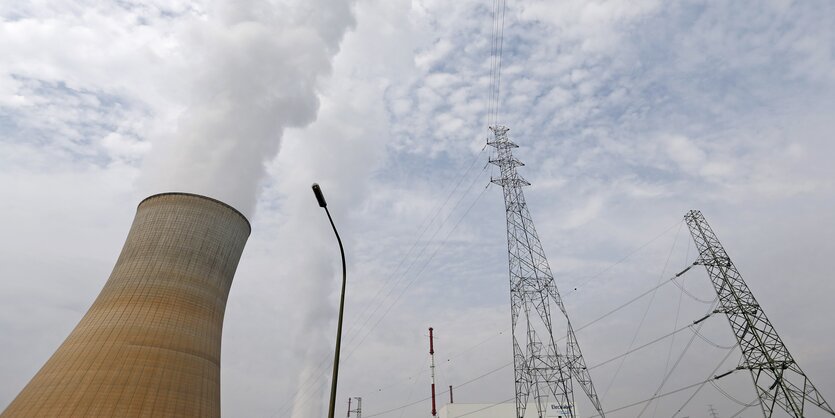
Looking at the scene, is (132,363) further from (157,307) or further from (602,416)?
(602,416)

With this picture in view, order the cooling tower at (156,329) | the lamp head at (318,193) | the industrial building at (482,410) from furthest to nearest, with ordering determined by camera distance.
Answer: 1. the industrial building at (482,410)
2. the cooling tower at (156,329)
3. the lamp head at (318,193)

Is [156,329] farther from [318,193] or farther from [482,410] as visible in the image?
[482,410]

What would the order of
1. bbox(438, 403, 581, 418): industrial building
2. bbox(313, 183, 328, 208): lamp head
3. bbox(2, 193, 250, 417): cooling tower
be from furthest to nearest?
bbox(438, 403, 581, 418): industrial building → bbox(2, 193, 250, 417): cooling tower → bbox(313, 183, 328, 208): lamp head

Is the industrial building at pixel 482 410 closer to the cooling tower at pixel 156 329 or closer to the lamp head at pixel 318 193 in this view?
the cooling tower at pixel 156 329

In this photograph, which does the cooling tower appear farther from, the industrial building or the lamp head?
the industrial building

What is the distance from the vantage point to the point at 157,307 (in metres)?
18.5

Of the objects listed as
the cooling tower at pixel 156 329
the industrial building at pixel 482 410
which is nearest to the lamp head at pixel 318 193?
the cooling tower at pixel 156 329

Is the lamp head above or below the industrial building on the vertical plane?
below

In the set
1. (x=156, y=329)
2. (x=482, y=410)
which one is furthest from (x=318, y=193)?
(x=482, y=410)

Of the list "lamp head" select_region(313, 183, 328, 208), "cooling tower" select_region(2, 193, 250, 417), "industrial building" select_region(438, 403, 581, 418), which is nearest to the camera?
"lamp head" select_region(313, 183, 328, 208)

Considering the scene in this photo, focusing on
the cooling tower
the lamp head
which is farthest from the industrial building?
the lamp head

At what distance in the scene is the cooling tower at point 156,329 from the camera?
15891 mm

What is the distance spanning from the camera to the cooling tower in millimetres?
15891

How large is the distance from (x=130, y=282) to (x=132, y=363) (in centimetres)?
383
